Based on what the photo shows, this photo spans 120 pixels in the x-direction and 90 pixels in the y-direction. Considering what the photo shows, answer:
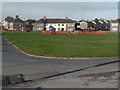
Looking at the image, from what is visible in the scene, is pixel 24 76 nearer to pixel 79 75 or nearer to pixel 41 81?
pixel 41 81

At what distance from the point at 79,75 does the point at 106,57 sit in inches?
326

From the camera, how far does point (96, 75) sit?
44.5 ft

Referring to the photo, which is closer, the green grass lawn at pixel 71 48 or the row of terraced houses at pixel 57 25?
the green grass lawn at pixel 71 48

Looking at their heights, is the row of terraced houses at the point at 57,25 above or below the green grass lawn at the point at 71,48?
above

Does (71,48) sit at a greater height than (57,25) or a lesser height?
lesser

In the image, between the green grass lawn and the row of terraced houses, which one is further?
the row of terraced houses

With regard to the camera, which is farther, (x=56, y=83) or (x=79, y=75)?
(x=79, y=75)

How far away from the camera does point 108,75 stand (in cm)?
1362

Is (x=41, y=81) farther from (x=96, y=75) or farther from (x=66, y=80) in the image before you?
(x=96, y=75)

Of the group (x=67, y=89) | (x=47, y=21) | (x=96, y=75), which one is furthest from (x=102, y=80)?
(x=47, y=21)

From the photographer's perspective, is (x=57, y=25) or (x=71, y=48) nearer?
(x=71, y=48)

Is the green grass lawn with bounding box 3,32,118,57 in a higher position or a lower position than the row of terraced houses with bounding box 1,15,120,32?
lower

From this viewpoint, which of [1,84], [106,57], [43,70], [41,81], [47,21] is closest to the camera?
[1,84]

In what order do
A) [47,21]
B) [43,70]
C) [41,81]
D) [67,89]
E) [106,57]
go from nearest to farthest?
[67,89] < [41,81] < [43,70] < [106,57] < [47,21]
